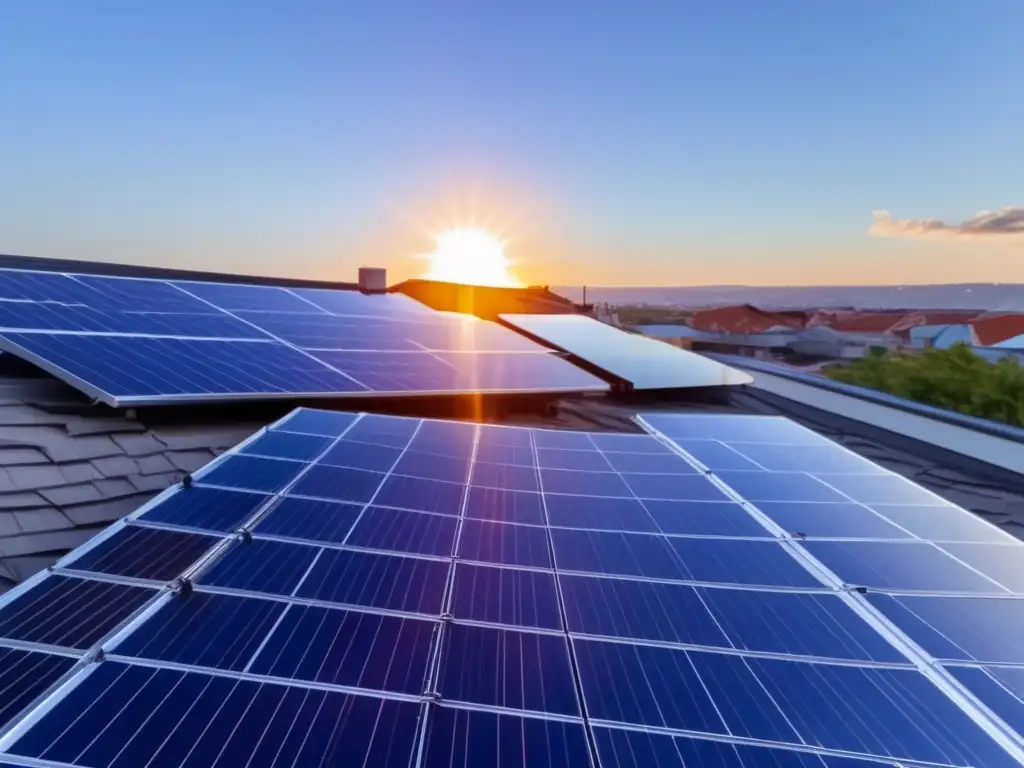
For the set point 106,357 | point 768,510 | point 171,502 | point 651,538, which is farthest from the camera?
point 106,357

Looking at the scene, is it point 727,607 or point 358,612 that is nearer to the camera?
point 358,612

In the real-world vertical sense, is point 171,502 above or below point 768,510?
above

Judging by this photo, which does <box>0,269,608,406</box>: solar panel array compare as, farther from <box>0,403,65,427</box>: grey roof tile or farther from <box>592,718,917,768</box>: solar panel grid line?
<box>592,718,917,768</box>: solar panel grid line

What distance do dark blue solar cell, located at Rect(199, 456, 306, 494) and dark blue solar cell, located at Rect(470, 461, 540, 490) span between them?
1782mm

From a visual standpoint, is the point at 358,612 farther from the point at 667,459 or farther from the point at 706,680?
the point at 667,459

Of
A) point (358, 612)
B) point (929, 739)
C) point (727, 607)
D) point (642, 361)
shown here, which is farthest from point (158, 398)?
point (642, 361)

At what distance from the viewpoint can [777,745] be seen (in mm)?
3072

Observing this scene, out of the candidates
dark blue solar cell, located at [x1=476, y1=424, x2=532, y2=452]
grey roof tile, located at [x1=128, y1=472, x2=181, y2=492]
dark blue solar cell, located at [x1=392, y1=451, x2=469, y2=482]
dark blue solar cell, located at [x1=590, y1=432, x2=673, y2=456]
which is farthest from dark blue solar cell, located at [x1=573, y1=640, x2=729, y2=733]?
grey roof tile, located at [x1=128, y1=472, x2=181, y2=492]

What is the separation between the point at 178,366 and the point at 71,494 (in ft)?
9.64

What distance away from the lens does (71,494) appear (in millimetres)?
6105

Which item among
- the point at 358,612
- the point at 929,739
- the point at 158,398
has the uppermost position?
the point at 158,398

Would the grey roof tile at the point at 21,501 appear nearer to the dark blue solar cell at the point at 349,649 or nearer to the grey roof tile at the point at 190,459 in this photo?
the grey roof tile at the point at 190,459

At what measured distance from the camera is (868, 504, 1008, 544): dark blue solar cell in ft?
19.5

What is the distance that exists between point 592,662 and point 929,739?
1732 mm
